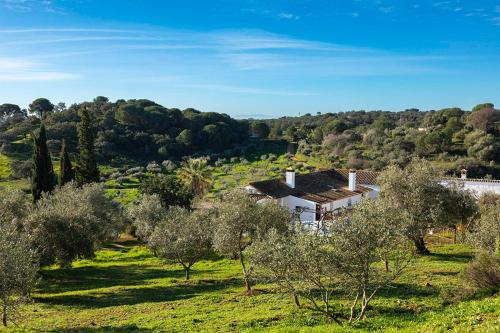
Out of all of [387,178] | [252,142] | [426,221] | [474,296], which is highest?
[252,142]

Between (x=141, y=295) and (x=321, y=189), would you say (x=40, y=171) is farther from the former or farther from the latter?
(x=321, y=189)

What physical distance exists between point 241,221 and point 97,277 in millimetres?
14012

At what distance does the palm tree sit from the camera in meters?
56.2

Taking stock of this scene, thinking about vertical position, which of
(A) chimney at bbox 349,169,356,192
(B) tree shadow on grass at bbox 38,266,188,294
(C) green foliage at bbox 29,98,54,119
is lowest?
(B) tree shadow on grass at bbox 38,266,188,294

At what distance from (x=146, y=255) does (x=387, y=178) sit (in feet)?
77.1

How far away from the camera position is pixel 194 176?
56.2 meters

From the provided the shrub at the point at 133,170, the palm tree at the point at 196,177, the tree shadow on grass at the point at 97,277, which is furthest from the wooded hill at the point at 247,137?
the tree shadow on grass at the point at 97,277

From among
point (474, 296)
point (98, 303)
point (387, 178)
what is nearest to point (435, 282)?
point (474, 296)

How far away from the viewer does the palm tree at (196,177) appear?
5619cm

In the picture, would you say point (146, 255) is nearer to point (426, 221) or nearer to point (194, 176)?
point (194, 176)

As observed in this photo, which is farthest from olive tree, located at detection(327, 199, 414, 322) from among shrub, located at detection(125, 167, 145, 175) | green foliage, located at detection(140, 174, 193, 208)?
shrub, located at detection(125, 167, 145, 175)

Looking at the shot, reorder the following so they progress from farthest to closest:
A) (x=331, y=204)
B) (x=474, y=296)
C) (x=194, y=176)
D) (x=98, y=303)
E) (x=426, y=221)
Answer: (x=194, y=176) → (x=331, y=204) → (x=426, y=221) → (x=98, y=303) → (x=474, y=296)

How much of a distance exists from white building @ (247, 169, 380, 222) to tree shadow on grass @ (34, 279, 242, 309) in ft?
54.1

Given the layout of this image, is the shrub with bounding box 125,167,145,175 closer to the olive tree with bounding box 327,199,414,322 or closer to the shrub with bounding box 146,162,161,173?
the shrub with bounding box 146,162,161,173
